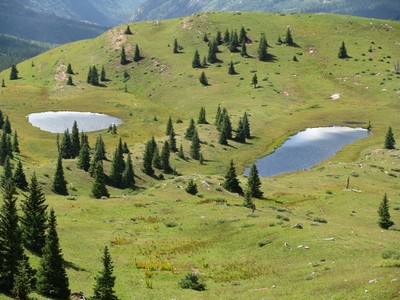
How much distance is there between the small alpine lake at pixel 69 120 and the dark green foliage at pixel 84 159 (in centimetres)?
6337

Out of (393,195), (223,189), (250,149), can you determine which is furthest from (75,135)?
(393,195)

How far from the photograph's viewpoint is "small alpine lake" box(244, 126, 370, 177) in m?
134

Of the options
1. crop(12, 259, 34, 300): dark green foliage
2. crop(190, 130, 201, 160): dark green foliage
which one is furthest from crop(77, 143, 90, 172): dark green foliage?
crop(12, 259, 34, 300): dark green foliage

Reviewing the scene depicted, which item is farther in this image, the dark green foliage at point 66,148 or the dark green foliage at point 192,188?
the dark green foliage at point 66,148

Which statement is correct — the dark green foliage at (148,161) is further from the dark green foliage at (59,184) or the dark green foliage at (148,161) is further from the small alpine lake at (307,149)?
the dark green foliage at (59,184)

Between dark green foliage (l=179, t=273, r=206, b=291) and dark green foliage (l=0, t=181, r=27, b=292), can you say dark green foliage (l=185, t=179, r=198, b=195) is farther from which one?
dark green foliage (l=0, t=181, r=27, b=292)

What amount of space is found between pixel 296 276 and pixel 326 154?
108371 mm

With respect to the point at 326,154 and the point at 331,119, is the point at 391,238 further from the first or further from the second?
the point at 331,119

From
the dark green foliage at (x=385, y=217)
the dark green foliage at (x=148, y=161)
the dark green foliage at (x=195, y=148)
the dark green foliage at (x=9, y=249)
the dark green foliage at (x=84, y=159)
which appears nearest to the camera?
the dark green foliage at (x=9, y=249)

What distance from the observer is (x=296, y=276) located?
4112 centimetres

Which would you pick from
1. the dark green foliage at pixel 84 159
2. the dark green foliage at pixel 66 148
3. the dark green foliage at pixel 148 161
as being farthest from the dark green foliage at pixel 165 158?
the dark green foliage at pixel 66 148

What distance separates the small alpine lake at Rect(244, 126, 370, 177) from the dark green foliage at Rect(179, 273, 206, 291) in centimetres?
8538

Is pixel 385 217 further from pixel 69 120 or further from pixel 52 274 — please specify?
pixel 69 120

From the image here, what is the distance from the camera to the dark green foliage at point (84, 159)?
11000cm
